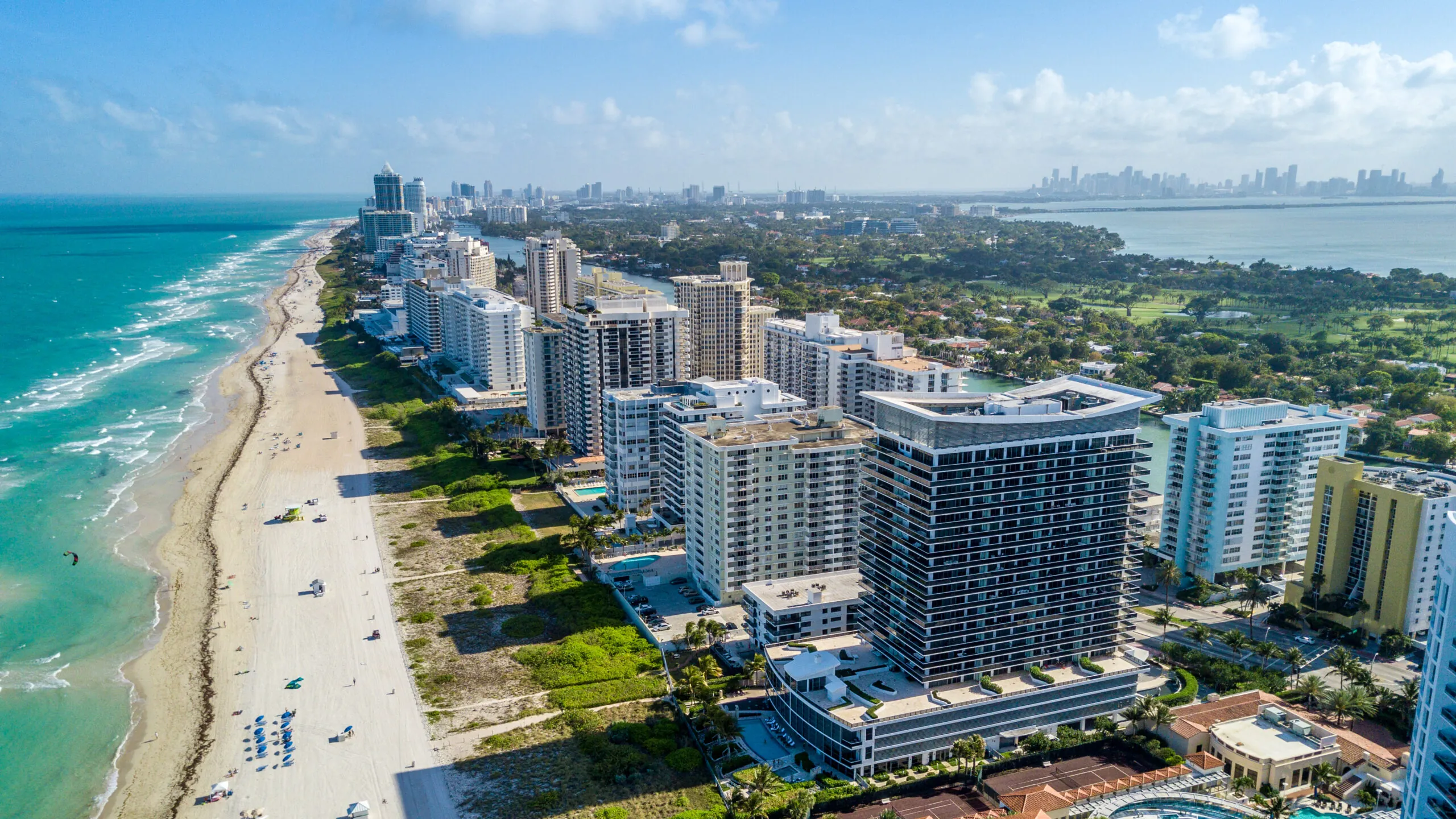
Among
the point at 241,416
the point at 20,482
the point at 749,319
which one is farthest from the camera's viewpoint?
the point at 241,416

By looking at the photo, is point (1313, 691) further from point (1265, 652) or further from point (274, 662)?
point (274, 662)

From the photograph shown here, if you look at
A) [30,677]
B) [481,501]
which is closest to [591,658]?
[481,501]

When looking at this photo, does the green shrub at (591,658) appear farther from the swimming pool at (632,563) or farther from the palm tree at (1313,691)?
the palm tree at (1313,691)

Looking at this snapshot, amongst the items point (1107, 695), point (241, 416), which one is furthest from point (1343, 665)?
point (241, 416)

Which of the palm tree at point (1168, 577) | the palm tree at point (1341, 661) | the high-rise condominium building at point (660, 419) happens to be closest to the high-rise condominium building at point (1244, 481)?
the palm tree at point (1168, 577)

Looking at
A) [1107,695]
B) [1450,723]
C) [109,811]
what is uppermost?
[1450,723]

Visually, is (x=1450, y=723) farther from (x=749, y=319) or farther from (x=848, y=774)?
(x=749, y=319)
